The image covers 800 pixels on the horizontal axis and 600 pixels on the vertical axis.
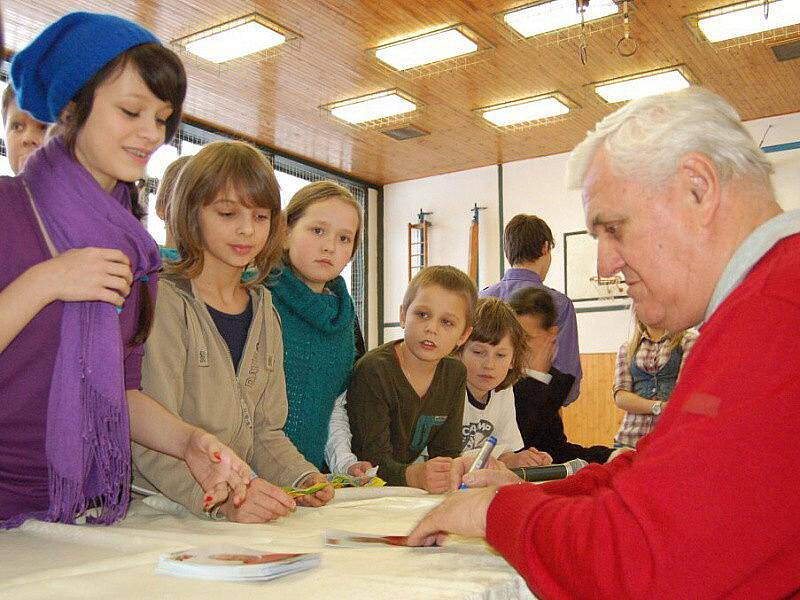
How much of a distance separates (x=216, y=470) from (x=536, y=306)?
7.74 feet

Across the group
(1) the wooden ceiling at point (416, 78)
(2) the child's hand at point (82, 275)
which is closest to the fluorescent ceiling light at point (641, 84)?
(1) the wooden ceiling at point (416, 78)

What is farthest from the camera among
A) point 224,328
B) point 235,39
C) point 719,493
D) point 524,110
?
point 524,110

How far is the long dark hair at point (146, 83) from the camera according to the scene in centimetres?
141

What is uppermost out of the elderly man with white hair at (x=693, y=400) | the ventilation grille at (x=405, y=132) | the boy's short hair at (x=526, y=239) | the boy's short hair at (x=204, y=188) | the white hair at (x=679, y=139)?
the ventilation grille at (x=405, y=132)

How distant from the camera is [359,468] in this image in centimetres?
218

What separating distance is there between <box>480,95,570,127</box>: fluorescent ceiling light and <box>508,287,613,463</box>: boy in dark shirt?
4160mm

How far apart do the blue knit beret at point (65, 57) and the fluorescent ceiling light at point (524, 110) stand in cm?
621

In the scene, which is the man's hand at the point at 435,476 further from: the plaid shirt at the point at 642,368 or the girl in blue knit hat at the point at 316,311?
the plaid shirt at the point at 642,368

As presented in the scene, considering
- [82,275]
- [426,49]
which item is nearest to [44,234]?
[82,275]

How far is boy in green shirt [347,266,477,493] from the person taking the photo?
2.35 m

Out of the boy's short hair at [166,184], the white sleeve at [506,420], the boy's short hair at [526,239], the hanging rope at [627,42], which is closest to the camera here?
the boy's short hair at [166,184]

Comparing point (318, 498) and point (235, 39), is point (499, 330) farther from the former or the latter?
point (235, 39)

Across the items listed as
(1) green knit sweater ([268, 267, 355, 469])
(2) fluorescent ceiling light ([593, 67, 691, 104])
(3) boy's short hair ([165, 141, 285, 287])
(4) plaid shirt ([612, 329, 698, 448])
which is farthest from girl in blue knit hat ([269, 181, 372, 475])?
(2) fluorescent ceiling light ([593, 67, 691, 104])

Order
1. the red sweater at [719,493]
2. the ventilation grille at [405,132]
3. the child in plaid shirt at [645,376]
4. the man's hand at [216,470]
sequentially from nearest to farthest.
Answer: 1. the red sweater at [719,493]
2. the man's hand at [216,470]
3. the child in plaid shirt at [645,376]
4. the ventilation grille at [405,132]
